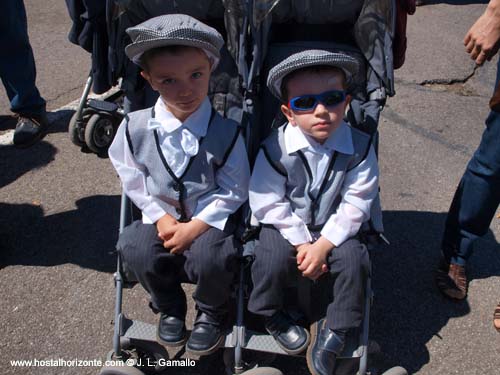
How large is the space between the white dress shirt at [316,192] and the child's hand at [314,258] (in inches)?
1.4

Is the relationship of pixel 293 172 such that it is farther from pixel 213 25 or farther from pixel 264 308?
pixel 213 25

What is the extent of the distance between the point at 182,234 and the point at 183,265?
0.56 feet

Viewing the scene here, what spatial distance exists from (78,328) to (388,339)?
167cm

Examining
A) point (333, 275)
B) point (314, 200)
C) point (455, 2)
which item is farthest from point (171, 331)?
point (455, 2)

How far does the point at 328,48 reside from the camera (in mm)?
2998

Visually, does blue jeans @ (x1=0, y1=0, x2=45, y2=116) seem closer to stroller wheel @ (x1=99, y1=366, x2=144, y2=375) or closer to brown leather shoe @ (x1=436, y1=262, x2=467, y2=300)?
stroller wheel @ (x1=99, y1=366, x2=144, y2=375)

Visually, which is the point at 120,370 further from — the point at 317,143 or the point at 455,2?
the point at 455,2

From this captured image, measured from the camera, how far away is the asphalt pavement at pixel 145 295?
306 cm

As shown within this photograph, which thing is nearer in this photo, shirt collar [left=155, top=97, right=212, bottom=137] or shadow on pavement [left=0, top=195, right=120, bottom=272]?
shirt collar [left=155, top=97, right=212, bottom=137]

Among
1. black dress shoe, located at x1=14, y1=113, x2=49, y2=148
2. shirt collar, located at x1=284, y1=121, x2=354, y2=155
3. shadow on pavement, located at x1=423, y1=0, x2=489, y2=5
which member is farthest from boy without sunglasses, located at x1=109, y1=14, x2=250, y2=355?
shadow on pavement, located at x1=423, y1=0, x2=489, y2=5

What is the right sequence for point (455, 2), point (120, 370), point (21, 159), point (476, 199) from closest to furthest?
point (120, 370) < point (476, 199) < point (21, 159) < point (455, 2)

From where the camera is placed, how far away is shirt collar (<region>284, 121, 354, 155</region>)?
2631 millimetres

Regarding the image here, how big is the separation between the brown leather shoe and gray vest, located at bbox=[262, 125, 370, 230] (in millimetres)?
1085

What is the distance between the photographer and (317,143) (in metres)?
2.64
